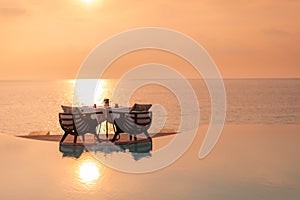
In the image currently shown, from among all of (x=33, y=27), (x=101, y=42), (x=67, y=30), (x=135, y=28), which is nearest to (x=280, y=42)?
(x=135, y=28)

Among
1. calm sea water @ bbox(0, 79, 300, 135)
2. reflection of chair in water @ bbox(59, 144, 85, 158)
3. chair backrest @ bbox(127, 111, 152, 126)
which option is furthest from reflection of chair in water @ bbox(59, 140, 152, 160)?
calm sea water @ bbox(0, 79, 300, 135)

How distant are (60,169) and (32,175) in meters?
0.55

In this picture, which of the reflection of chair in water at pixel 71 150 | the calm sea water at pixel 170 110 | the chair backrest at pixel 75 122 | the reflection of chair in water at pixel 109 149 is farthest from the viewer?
the calm sea water at pixel 170 110

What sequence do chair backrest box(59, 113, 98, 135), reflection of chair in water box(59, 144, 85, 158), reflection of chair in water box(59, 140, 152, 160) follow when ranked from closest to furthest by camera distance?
reflection of chair in water box(59, 144, 85, 158) < reflection of chair in water box(59, 140, 152, 160) < chair backrest box(59, 113, 98, 135)

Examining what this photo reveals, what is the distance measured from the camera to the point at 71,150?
321 inches

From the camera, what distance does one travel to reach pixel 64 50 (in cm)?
2000

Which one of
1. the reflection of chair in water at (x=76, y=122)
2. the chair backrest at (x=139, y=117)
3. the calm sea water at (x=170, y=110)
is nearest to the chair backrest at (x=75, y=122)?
the reflection of chair in water at (x=76, y=122)

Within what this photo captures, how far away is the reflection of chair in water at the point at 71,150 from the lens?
7707 millimetres

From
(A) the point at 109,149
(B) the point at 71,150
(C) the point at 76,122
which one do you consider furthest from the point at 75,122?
(A) the point at 109,149

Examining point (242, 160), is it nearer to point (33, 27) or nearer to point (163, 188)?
point (163, 188)

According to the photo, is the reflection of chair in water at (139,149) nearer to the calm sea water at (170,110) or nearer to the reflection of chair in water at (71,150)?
the reflection of chair in water at (71,150)

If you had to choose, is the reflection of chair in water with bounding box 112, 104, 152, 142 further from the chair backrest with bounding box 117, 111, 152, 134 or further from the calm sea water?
the calm sea water

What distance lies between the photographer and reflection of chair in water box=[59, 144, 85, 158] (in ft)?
25.3

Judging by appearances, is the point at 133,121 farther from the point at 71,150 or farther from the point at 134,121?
the point at 71,150
